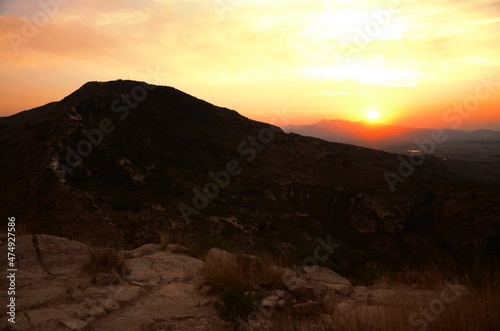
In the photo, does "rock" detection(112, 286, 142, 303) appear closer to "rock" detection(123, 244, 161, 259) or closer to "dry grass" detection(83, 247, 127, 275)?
"dry grass" detection(83, 247, 127, 275)

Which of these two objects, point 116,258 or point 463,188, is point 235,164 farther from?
point 116,258

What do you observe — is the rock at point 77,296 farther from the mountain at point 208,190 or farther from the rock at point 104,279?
the mountain at point 208,190

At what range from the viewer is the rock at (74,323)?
4.79m

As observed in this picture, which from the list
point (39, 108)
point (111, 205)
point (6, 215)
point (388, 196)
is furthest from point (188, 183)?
point (39, 108)

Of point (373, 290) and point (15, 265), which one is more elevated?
point (15, 265)

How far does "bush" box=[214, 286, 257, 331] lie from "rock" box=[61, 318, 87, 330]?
6.66 feet

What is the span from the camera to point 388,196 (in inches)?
2045

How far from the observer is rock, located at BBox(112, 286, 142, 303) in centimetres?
598

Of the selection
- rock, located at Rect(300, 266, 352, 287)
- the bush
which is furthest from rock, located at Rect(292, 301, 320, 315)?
rock, located at Rect(300, 266, 352, 287)

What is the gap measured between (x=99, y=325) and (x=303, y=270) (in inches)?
197

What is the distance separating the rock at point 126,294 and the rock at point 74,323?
945mm

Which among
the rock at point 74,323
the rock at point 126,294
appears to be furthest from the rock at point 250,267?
the rock at point 74,323

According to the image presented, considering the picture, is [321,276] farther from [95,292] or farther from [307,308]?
[95,292]

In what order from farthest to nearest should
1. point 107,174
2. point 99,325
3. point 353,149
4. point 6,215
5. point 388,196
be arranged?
1. point 353,149
2. point 388,196
3. point 107,174
4. point 6,215
5. point 99,325
